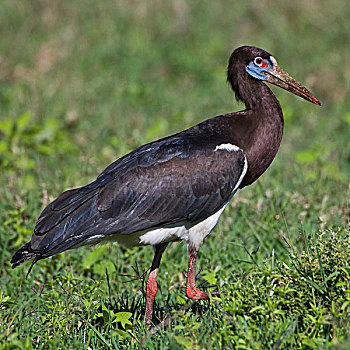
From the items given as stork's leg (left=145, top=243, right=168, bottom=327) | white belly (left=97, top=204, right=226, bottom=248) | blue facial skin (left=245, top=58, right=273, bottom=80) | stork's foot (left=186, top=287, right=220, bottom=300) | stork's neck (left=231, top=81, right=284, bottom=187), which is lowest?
stork's foot (left=186, top=287, right=220, bottom=300)

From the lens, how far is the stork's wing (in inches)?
164

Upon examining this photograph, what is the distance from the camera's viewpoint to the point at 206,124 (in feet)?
14.8

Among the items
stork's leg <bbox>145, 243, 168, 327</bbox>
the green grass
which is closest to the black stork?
stork's leg <bbox>145, 243, 168, 327</bbox>

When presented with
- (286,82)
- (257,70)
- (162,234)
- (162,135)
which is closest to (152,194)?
(162,234)

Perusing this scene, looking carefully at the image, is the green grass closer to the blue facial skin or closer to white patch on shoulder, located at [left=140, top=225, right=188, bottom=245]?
white patch on shoulder, located at [left=140, top=225, right=188, bottom=245]

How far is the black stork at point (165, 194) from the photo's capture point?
13.6ft

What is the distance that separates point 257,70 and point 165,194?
113 cm

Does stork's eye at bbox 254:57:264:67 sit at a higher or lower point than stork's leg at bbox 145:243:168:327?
higher

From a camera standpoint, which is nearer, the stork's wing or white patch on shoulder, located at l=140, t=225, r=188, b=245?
the stork's wing

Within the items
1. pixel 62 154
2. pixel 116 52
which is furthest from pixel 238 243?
pixel 116 52

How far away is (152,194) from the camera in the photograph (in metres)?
4.27

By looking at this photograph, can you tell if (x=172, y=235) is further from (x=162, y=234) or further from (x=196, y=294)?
(x=196, y=294)

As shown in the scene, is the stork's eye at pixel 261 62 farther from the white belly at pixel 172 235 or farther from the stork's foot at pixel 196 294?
the stork's foot at pixel 196 294

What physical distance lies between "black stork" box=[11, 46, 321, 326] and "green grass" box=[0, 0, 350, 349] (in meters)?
0.27
